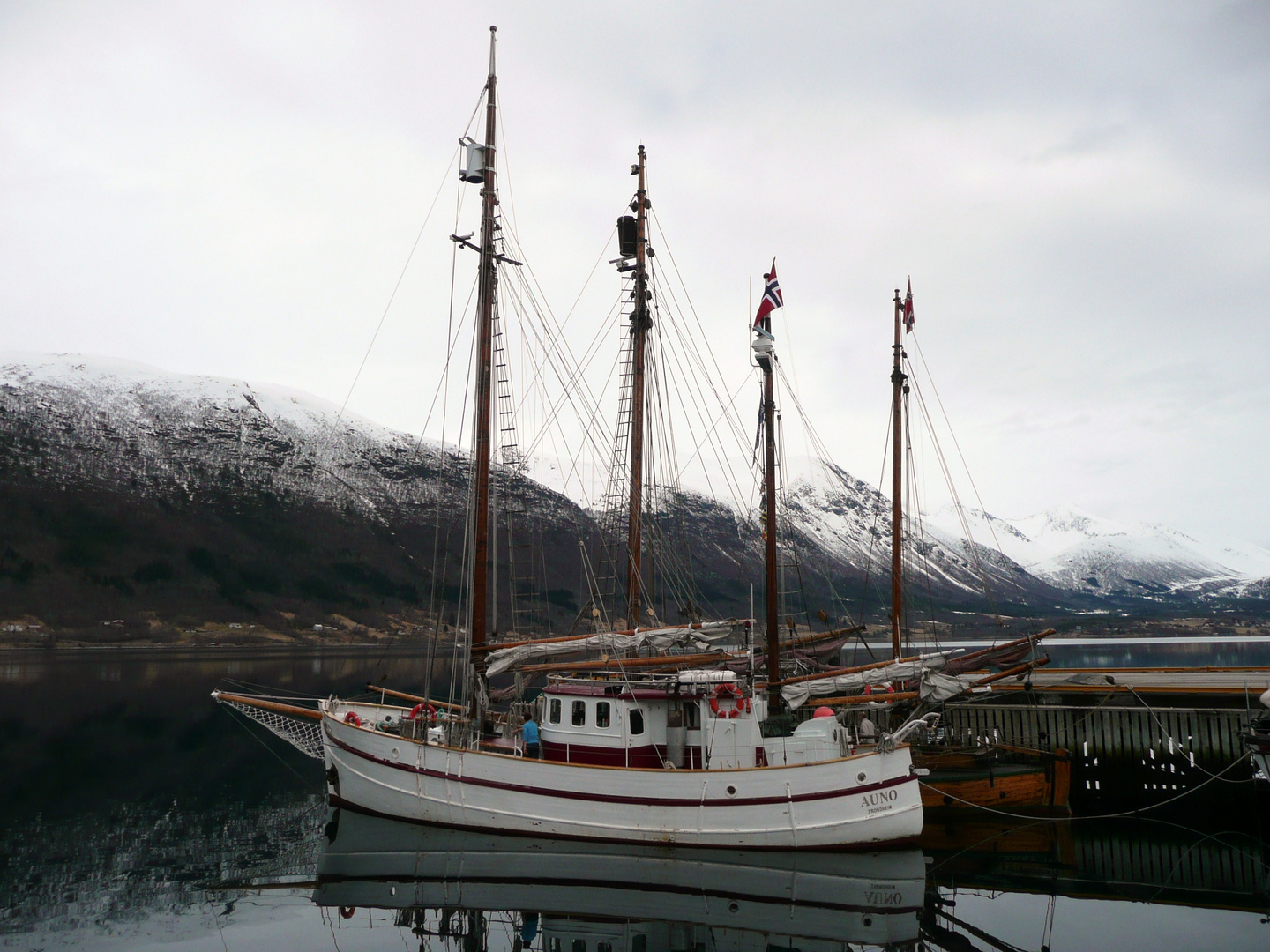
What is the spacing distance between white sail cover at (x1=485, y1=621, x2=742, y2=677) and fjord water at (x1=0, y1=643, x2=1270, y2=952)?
18.7ft

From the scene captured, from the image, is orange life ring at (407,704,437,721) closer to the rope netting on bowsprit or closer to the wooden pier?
the rope netting on bowsprit

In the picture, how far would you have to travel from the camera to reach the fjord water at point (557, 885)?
17.0 metres

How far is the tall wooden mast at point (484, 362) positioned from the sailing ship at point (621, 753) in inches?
2.5

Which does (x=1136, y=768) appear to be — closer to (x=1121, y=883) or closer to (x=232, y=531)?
(x=1121, y=883)

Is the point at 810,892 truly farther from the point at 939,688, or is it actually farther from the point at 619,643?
the point at 619,643

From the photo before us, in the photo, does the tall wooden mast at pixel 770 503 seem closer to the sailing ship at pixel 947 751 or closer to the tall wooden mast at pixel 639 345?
the sailing ship at pixel 947 751

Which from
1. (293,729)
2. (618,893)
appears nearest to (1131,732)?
(618,893)

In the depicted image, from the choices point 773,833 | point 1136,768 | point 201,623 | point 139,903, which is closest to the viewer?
point 139,903

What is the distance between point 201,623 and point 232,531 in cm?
4824

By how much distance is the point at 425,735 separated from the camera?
79.2ft

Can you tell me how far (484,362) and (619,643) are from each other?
1089 centimetres

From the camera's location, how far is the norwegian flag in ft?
89.6

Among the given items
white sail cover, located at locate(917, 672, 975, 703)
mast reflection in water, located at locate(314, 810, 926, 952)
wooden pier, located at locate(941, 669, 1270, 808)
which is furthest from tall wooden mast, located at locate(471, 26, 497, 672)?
wooden pier, located at locate(941, 669, 1270, 808)

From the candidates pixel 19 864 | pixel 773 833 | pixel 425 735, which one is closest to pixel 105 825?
pixel 19 864
